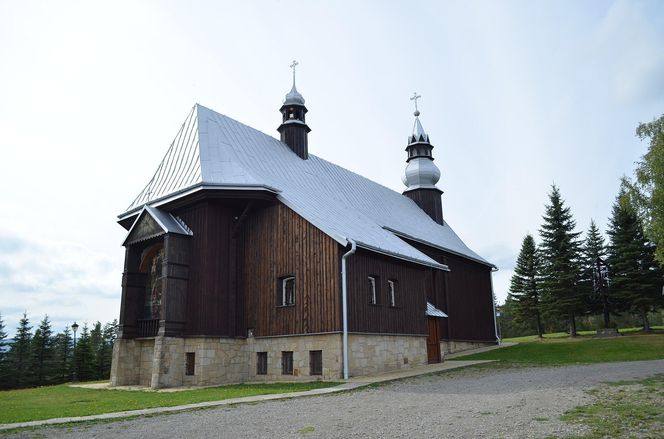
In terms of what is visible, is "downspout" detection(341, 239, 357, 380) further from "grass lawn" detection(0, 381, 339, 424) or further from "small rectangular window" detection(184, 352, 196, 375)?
"small rectangular window" detection(184, 352, 196, 375)

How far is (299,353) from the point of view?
17328 millimetres

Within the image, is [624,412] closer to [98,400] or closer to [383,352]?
[383,352]

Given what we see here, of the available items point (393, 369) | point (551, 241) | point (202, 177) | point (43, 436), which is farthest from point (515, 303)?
point (43, 436)

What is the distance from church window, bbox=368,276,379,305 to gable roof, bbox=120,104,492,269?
1035mm

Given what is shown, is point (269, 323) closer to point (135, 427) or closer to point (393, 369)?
point (393, 369)

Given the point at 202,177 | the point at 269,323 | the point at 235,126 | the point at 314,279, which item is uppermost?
the point at 235,126

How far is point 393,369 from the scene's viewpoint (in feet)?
60.8

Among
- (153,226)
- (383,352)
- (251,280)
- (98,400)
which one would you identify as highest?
(153,226)

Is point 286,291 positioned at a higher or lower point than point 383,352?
higher

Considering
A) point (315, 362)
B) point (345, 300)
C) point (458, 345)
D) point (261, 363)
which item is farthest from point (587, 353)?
point (261, 363)

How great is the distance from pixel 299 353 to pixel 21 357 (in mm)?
41080

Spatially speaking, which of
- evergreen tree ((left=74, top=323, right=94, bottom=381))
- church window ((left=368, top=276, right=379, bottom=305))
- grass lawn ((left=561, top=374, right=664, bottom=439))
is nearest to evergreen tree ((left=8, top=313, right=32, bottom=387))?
evergreen tree ((left=74, top=323, right=94, bottom=381))

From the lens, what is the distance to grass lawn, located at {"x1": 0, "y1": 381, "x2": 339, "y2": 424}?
442 inches

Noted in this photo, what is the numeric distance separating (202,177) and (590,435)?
1435cm
